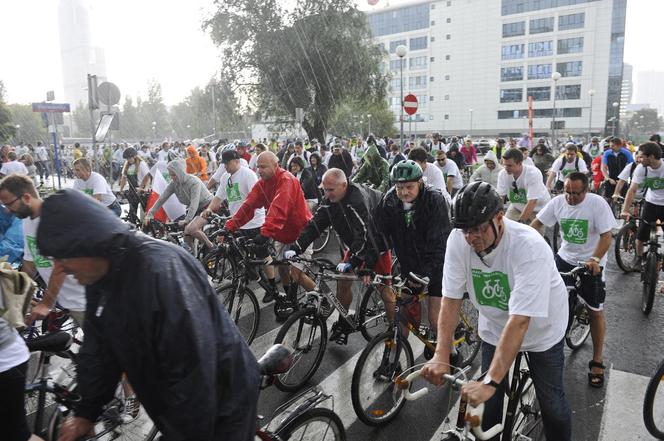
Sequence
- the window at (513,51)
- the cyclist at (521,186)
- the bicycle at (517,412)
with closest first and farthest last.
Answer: the bicycle at (517,412) → the cyclist at (521,186) → the window at (513,51)

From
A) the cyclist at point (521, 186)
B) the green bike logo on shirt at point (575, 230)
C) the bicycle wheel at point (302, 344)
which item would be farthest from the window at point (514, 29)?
the bicycle wheel at point (302, 344)

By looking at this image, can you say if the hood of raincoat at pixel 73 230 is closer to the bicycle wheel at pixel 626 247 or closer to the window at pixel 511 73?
the bicycle wheel at pixel 626 247

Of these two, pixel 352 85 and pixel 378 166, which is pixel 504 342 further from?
pixel 352 85

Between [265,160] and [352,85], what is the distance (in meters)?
28.2

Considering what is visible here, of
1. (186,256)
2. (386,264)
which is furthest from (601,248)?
(186,256)

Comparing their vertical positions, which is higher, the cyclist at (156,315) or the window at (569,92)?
the window at (569,92)

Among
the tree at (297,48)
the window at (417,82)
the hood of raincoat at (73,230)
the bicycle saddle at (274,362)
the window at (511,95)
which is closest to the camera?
the hood of raincoat at (73,230)

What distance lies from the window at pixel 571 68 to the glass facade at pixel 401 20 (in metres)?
25.0

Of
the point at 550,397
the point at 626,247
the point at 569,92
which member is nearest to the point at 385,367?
the point at 550,397

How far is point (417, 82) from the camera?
9275 cm

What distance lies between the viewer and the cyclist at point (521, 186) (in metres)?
6.97

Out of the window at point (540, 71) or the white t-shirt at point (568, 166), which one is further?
the window at point (540, 71)

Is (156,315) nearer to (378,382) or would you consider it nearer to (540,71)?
(378,382)

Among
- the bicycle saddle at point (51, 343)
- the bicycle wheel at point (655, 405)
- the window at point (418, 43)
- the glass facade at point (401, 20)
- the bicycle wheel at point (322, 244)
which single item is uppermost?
the glass facade at point (401, 20)
